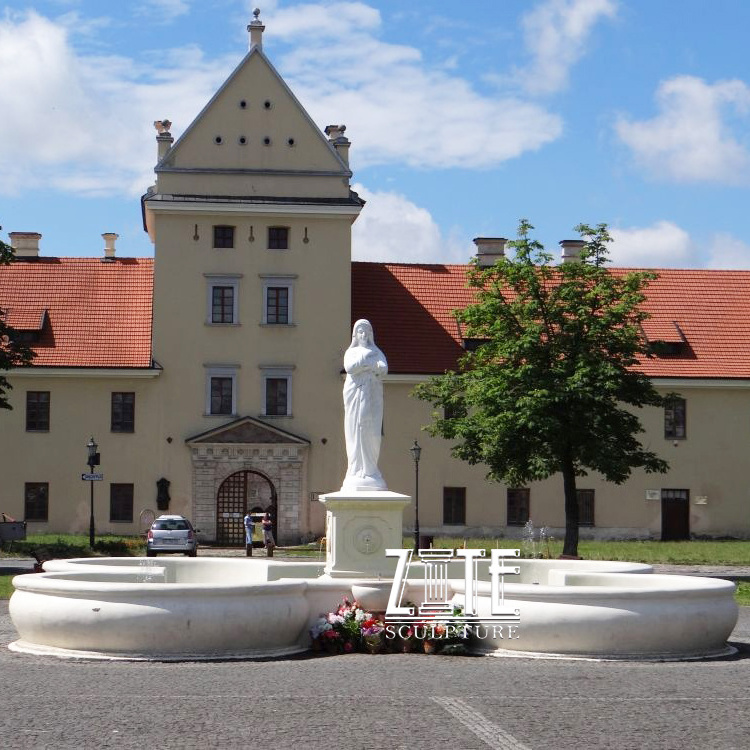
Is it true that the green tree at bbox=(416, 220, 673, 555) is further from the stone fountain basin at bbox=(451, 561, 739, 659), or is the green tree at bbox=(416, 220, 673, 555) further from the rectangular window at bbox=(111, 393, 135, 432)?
the stone fountain basin at bbox=(451, 561, 739, 659)

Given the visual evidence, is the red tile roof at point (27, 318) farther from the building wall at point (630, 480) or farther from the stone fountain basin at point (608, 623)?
the stone fountain basin at point (608, 623)

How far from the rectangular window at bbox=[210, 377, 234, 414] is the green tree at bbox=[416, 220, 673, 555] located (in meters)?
13.7

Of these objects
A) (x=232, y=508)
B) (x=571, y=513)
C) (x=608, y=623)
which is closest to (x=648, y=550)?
(x=571, y=513)

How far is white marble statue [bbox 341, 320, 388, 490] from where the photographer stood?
2000 cm

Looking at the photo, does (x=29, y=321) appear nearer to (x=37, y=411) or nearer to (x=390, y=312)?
(x=37, y=411)

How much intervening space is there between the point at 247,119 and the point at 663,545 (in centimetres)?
2054

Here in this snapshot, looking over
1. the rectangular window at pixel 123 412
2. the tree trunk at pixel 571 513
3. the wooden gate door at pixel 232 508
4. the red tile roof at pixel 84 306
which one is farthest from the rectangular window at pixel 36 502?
the tree trunk at pixel 571 513

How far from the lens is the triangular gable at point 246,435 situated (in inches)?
1943

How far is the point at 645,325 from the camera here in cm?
5359

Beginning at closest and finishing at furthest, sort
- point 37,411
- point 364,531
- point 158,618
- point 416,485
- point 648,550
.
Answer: point 158,618, point 364,531, point 648,550, point 416,485, point 37,411

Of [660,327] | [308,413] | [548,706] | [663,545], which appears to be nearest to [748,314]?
[660,327]

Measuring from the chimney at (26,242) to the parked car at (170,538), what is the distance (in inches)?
644

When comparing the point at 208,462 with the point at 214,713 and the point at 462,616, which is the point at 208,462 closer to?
the point at 462,616

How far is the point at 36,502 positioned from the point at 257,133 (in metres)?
15.0
